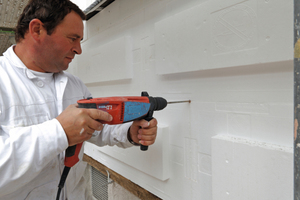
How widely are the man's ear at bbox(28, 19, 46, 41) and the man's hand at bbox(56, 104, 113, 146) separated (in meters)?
0.41

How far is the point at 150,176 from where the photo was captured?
1.14 m

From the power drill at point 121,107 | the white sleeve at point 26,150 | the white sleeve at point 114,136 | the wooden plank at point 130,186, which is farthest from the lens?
the wooden plank at point 130,186

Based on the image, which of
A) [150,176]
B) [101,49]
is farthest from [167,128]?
[101,49]

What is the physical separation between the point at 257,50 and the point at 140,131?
58 cm

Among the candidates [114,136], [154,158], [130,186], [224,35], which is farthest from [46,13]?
[130,186]

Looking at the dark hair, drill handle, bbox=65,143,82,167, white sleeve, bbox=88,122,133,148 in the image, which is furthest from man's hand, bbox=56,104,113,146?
the dark hair

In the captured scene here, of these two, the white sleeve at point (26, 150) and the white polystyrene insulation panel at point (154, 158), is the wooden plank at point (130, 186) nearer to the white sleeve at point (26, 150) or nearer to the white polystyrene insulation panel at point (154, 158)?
the white polystyrene insulation panel at point (154, 158)

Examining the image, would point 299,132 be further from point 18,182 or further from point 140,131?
point 18,182

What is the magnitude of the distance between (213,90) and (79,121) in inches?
22.9

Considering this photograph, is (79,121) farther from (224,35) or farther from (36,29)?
(224,35)

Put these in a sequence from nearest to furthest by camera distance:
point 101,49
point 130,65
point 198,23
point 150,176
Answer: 1. point 198,23
2. point 150,176
3. point 130,65
4. point 101,49

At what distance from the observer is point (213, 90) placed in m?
0.81

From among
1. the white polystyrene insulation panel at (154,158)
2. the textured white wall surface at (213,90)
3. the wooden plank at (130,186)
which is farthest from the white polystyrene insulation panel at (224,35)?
the wooden plank at (130,186)

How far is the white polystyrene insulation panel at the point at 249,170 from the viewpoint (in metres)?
0.60
